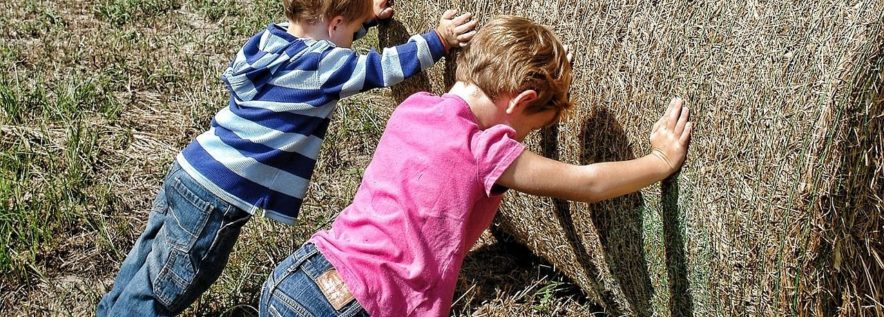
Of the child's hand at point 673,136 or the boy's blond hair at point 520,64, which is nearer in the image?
the child's hand at point 673,136

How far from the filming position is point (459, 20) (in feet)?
11.2

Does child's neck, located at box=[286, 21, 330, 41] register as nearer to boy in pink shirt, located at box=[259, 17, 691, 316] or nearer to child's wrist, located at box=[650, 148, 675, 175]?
boy in pink shirt, located at box=[259, 17, 691, 316]

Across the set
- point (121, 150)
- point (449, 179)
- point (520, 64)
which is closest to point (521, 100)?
point (520, 64)

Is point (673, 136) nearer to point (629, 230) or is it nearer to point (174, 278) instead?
point (629, 230)

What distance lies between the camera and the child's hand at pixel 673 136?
261cm

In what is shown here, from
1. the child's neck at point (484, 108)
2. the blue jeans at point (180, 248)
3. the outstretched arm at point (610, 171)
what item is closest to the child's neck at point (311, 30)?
the blue jeans at point (180, 248)

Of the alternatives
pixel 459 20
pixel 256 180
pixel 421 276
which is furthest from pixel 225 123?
pixel 421 276

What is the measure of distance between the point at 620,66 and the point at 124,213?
2616 millimetres

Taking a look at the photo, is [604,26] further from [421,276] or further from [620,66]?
[421,276]

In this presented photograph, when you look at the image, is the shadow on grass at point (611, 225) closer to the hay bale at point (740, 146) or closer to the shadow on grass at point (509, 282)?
the hay bale at point (740, 146)

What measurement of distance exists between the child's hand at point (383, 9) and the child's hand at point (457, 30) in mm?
674

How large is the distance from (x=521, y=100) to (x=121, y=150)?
9.51ft

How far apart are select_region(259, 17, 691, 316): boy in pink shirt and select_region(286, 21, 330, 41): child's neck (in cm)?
68

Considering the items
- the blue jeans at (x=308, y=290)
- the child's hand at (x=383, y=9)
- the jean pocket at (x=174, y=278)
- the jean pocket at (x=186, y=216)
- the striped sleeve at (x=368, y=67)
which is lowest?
the jean pocket at (x=174, y=278)
